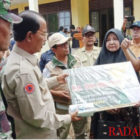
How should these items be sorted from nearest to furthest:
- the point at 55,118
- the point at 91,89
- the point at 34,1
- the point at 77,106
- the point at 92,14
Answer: the point at 55,118, the point at 77,106, the point at 91,89, the point at 34,1, the point at 92,14

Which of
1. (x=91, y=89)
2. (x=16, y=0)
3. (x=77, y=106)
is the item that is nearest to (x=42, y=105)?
(x=77, y=106)

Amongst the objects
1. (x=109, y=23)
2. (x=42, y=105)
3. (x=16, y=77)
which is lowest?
(x=42, y=105)

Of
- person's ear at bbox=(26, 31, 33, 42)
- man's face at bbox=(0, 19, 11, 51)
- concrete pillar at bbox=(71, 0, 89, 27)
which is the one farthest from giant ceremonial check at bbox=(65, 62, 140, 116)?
concrete pillar at bbox=(71, 0, 89, 27)

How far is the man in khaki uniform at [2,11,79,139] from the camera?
4.95ft

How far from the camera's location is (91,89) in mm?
2209

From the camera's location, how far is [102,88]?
7.26 feet

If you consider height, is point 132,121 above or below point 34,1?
below

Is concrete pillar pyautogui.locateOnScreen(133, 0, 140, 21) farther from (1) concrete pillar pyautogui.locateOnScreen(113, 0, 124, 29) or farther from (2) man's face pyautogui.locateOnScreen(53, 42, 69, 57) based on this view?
(2) man's face pyautogui.locateOnScreen(53, 42, 69, 57)

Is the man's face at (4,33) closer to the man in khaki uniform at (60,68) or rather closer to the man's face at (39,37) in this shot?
the man's face at (39,37)

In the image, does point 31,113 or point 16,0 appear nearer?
point 31,113

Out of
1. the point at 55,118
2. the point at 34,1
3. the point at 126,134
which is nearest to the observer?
the point at 55,118

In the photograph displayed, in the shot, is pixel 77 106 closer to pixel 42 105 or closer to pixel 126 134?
pixel 42 105

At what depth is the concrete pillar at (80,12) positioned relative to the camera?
10.9m

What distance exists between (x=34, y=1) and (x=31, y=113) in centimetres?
925
